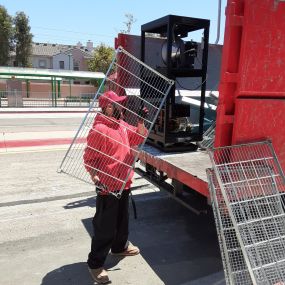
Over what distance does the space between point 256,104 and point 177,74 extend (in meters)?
1.55

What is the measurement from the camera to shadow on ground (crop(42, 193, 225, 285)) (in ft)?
12.5

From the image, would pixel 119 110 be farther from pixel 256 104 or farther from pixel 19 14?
pixel 19 14

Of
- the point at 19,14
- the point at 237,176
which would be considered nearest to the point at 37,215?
the point at 237,176

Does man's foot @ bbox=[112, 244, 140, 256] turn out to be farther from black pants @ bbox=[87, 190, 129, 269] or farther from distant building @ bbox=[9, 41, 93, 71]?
distant building @ bbox=[9, 41, 93, 71]

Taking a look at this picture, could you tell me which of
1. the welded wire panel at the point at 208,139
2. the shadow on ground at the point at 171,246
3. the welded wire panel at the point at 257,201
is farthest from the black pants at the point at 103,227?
the welded wire panel at the point at 208,139

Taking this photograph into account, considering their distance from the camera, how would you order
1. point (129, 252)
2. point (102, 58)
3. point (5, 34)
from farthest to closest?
point (102, 58), point (5, 34), point (129, 252)

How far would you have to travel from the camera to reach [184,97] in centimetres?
560

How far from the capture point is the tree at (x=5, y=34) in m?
46.9

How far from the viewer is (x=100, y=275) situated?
144 inches

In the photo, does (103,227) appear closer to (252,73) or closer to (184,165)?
(184,165)

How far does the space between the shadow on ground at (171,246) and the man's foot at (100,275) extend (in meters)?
0.09

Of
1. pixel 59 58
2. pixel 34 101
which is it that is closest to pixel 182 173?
pixel 34 101

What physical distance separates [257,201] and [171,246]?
1455 mm

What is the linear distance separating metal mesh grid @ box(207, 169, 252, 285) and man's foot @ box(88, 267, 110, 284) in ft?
3.96
